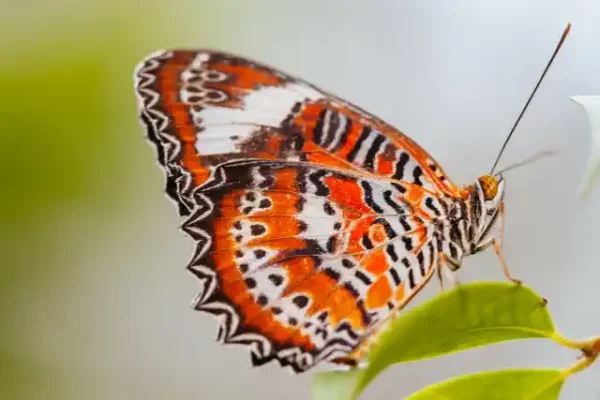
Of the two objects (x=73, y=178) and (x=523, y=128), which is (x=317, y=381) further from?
(x=73, y=178)

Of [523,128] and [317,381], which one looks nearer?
[317,381]

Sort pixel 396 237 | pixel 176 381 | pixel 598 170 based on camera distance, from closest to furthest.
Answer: pixel 598 170 < pixel 396 237 < pixel 176 381

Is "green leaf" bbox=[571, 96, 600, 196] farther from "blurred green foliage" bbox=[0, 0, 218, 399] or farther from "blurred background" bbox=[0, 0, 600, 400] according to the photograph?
"blurred green foliage" bbox=[0, 0, 218, 399]

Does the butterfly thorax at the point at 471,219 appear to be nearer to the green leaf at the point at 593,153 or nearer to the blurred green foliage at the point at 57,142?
the green leaf at the point at 593,153

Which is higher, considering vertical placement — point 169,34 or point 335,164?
point 169,34

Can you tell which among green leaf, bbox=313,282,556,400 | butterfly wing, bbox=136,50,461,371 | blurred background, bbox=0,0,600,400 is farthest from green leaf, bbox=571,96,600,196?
blurred background, bbox=0,0,600,400

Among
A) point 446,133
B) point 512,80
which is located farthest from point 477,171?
point 512,80

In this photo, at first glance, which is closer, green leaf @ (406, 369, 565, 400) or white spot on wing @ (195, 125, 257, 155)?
green leaf @ (406, 369, 565, 400)

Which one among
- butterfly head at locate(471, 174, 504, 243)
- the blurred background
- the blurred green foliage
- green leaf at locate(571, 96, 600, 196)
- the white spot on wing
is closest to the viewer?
green leaf at locate(571, 96, 600, 196)
